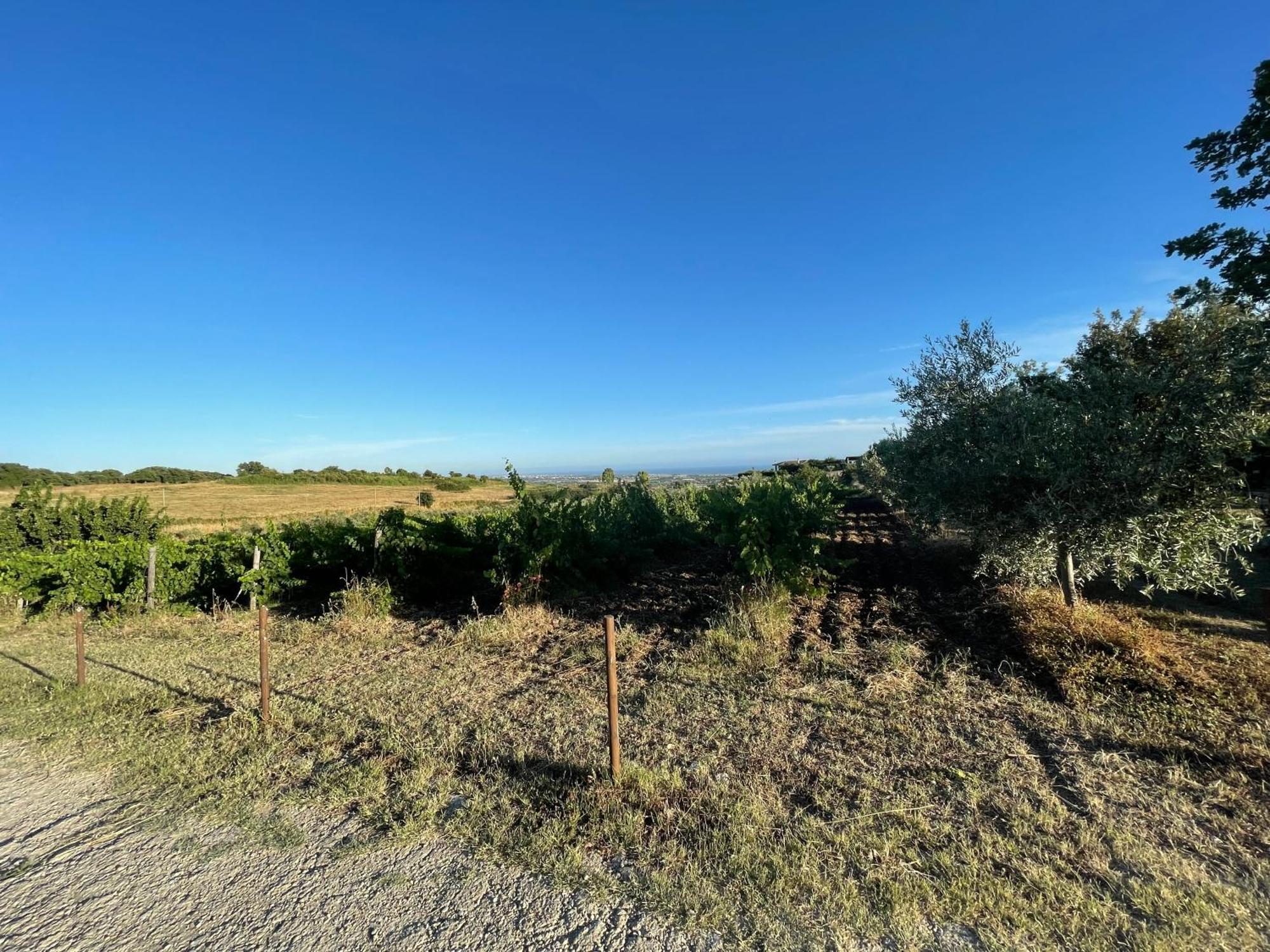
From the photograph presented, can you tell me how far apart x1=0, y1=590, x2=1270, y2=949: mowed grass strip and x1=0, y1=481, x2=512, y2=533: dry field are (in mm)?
22879

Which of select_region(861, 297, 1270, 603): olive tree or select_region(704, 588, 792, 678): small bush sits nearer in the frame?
select_region(861, 297, 1270, 603): olive tree

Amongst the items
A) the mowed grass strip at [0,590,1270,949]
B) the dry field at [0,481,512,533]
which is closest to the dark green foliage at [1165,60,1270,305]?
the mowed grass strip at [0,590,1270,949]

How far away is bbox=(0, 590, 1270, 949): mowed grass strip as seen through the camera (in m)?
2.73

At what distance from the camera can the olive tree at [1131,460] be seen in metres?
5.34

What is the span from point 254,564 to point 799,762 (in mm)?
10623

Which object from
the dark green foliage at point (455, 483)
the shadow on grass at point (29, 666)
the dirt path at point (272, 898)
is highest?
the dark green foliage at point (455, 483)

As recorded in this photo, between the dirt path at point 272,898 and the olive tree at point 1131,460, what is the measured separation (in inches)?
218

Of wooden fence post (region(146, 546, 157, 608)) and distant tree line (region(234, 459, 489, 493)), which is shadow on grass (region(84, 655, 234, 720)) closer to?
wooden fence post (region(146, 546, 157, 608))

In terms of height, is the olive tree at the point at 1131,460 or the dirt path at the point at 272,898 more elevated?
the olive tree at the point at 1131,460

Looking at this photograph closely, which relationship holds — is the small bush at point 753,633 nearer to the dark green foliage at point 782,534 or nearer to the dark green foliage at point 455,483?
the dark green foliage at point 782,534

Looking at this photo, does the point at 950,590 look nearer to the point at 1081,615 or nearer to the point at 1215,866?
the point at 1081,615

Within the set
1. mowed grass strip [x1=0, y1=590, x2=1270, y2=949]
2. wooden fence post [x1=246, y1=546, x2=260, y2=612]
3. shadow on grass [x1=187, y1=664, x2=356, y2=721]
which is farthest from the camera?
wooden fence post [x1=246, y1=546, x2=260, y2=612]

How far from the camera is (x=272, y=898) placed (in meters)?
Result: 2.87

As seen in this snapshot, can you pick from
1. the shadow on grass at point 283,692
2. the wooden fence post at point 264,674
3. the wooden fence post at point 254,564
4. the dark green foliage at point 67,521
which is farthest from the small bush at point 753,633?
the dark green foliage at point 67,521
